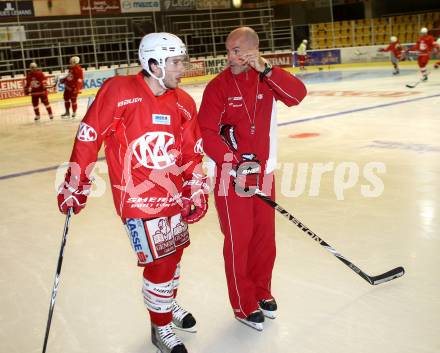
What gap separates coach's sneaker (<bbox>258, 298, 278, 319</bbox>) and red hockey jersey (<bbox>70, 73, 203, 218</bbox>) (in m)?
0.78

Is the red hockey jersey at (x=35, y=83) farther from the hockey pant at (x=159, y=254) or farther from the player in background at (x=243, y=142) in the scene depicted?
the hockey pant at (x=159, y=254)

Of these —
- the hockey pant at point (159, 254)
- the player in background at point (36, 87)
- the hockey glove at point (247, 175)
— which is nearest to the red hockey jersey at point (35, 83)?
the player in background at point (36, 87)

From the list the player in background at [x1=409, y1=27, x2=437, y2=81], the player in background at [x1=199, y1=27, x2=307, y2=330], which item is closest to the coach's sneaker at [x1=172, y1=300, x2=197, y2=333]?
the player in background at [x1=199, y1=27, x2=307, y2=330]

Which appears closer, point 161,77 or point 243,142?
point 161,77

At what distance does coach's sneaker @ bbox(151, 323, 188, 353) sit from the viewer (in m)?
2.80

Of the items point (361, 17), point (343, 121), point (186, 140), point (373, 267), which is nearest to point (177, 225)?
point (186, 140)

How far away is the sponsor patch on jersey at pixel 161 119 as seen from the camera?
261 cm

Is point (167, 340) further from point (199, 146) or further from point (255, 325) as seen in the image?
point (199, 146)

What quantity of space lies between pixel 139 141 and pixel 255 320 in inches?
43.6

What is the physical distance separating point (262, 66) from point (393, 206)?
2.59m

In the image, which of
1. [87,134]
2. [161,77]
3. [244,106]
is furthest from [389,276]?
[87,134]

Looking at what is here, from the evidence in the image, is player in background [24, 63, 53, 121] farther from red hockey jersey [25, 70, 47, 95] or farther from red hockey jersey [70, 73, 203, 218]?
red hockey jersey [70, 73, 203, 218]

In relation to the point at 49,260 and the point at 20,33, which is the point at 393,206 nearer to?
the point at 49,260

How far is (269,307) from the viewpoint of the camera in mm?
3154
